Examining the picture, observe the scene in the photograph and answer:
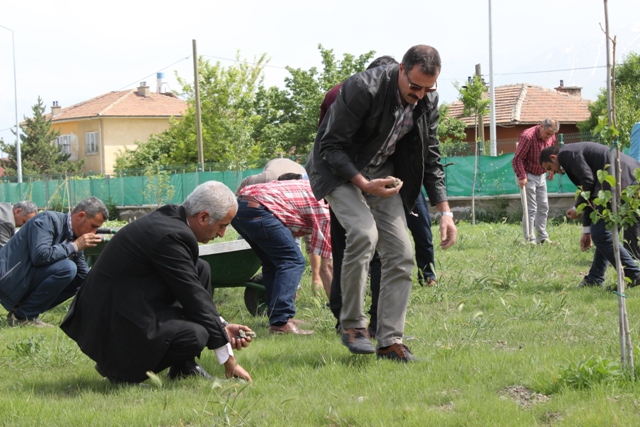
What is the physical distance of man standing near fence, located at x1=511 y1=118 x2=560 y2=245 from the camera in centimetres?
1174

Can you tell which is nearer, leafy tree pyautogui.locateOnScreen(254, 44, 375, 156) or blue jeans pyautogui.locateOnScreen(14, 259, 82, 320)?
blue jeans pyautogui.locateOnScreen(14, 259, 82, 320)

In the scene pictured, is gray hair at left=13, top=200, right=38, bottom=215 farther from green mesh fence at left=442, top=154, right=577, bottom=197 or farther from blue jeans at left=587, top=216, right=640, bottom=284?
green mesh fence at left=442, top=154, right=577, bottom=197

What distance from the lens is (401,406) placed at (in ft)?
12.8

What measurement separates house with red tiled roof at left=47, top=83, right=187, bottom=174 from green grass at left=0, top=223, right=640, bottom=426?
2278 inches

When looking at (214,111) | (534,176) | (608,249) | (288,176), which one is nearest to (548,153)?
(608,249)

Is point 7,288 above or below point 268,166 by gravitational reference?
below

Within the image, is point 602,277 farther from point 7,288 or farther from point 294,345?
point 7,288

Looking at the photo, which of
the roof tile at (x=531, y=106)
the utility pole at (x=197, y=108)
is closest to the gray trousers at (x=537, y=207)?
the utility pole at (x=197, y=108)

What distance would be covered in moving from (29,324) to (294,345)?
A: 2.92 meters

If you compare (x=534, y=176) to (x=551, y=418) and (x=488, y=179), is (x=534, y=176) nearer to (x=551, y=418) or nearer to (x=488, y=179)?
(x=488, y=179)

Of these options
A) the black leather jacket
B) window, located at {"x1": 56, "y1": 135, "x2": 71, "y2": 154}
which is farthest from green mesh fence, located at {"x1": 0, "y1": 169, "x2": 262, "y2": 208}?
window, located at {"x1": 56, "y1": 135, "x2": 71, "y2": 154}

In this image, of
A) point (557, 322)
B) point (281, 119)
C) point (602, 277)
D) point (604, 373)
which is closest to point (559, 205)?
point (602, 277)

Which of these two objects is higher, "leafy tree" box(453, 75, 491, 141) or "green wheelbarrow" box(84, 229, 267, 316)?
"leafy tree" box(453, 75, 491, 141)

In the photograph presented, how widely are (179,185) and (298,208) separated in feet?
77.2
